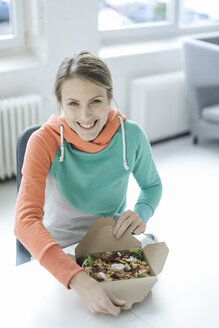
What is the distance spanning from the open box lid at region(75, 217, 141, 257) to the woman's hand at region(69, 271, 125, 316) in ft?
0.44

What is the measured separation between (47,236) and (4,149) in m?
2.01

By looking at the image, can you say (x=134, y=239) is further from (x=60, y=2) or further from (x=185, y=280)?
(x=60, y=2)

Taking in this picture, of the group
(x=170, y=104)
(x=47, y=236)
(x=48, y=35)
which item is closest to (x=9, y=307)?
(x=47, y=236)

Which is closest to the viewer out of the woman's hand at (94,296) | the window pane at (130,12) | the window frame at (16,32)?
the woman's hand at (94,296)

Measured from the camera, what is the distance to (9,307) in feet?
3.63

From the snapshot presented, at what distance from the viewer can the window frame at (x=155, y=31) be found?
3.95 meters

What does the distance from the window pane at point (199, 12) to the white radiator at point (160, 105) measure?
0.75m

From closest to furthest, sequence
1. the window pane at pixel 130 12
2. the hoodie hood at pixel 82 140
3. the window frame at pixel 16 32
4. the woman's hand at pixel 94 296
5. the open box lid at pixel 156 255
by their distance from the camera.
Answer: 1. the woman's hand at pixel 94 296
2. the open box lid at pixel 156 255
3. the hoodie hood at pixel 82 140
4. the window frame at pixel 16 32
5. the window pane at pixel 130 12

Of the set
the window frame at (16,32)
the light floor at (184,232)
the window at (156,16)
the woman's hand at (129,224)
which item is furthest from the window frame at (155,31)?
the woman's hand at (129,224)

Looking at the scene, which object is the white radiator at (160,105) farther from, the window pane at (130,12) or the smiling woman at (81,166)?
the smiling woman at (81,166)

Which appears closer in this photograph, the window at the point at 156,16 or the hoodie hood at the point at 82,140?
the hoodie hood at the point at 82,140

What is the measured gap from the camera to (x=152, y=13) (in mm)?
4242

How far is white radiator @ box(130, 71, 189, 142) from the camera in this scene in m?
3.75

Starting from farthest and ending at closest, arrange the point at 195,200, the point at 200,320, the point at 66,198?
the point at 195,200
the point at 66,198
the point at 200,320
